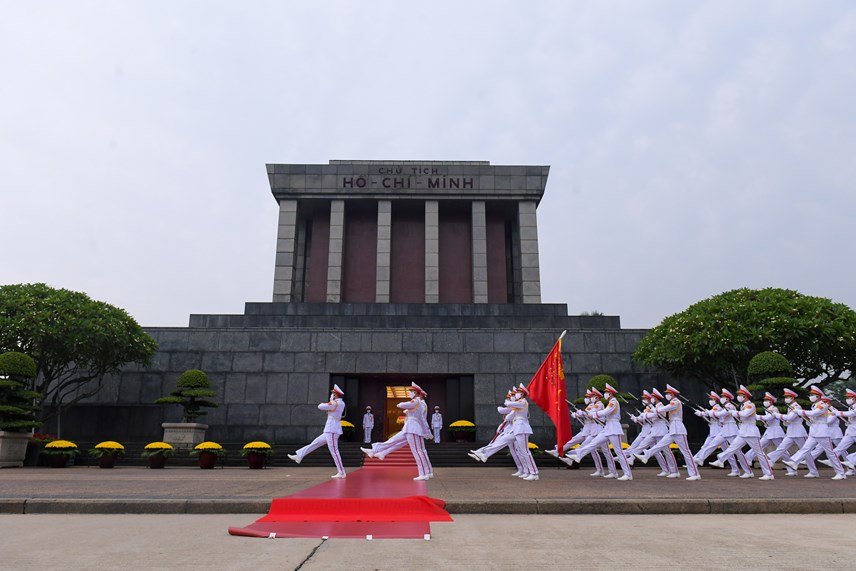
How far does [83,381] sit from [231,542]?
19.0 meters

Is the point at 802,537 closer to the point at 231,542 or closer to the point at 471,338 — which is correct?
the point at 231,542

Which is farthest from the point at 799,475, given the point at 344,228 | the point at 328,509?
the point at 344,228

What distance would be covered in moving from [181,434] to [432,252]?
58.3 ft

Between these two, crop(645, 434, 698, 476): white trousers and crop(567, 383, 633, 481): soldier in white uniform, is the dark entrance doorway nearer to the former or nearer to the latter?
crop(567, 383, 633, 481): soldier in white uniform

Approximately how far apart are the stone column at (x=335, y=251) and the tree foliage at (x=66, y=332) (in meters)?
12.5

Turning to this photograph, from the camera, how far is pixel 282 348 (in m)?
23.3

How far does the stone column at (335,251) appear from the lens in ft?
109

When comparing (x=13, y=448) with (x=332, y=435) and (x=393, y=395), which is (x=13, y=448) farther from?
(x=393, y=395)

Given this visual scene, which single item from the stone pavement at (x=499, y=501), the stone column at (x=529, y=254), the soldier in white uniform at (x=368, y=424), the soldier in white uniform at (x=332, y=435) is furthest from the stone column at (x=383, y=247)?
the stone pavement at (x=499, y=501)

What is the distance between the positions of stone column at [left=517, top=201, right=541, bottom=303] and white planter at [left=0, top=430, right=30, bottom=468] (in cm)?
2368

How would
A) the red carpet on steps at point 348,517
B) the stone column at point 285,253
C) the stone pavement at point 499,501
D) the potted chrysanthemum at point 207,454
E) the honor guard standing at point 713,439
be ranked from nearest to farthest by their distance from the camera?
the red carpet on steps at point 348,517, the stone pavement at point 499,501, the honor guard standing at point 713,439, the potted chrysanthemum at point 207,454, the stone column at point 285,253

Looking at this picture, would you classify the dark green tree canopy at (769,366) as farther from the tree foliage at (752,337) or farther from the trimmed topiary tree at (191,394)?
the trimmed topiary tree at (191,394)

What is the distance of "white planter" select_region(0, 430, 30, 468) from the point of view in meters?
17.1

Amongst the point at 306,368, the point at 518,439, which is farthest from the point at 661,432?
the point at 306,368
